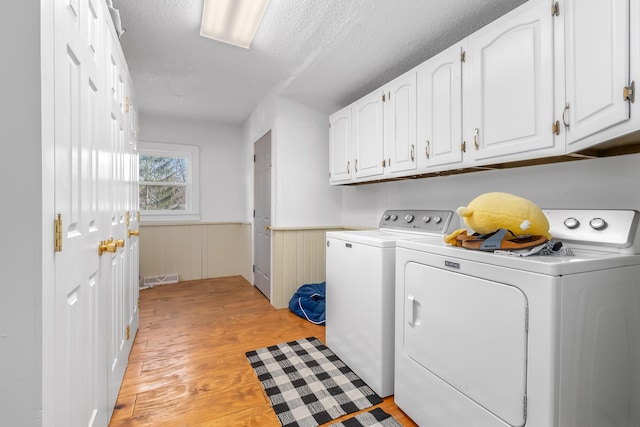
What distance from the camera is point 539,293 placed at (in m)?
0.95

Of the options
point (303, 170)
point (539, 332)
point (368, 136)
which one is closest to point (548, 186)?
point (539, 332)

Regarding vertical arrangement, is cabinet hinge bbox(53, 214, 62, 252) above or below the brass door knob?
above

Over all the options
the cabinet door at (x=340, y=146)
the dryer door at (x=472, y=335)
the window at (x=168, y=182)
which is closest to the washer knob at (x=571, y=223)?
the dryer door at (x=472, y=335)

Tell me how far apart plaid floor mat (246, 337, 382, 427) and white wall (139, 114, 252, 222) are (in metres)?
2.40

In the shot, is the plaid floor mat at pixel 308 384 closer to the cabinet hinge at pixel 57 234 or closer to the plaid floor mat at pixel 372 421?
the plaid floor mat at pixel 372 421

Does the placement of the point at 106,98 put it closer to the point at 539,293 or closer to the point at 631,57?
the point at 539,293

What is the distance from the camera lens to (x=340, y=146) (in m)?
2.78

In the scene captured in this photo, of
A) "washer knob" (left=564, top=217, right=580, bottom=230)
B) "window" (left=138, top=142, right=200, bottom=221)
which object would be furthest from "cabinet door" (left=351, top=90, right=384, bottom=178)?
"window" (left=138, top=142, right=200, bottom=221)

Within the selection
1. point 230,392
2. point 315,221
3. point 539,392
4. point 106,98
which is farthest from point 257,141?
point 539,392

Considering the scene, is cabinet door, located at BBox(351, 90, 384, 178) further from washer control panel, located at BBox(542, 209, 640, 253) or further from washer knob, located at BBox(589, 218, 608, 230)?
washer knob, located at BBox(589, 218, 608, 230)

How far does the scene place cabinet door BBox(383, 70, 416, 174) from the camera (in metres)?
1.98

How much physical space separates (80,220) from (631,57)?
1.84 metres

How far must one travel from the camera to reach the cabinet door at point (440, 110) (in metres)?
1.66

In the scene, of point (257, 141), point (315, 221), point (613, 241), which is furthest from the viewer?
point (257, 141)
